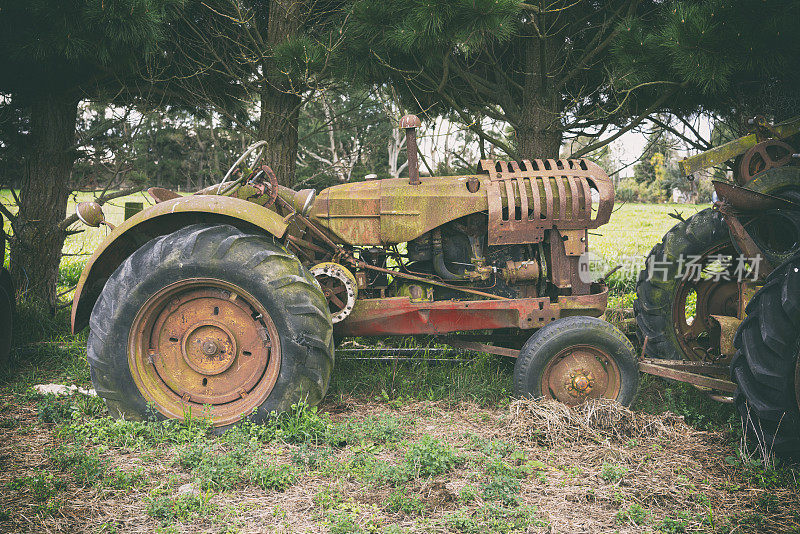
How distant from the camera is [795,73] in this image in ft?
15.2

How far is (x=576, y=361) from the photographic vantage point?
370 cm

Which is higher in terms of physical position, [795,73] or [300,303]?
[795,73]

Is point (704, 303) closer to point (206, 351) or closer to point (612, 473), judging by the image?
point (612, 473)

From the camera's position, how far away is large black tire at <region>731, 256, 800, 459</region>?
9.75 feet

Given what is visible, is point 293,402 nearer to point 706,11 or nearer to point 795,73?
point 706,11

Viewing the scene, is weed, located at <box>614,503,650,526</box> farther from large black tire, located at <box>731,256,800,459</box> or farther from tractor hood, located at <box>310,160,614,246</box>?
tractor hood, located at <box>310,160,614,246</box>

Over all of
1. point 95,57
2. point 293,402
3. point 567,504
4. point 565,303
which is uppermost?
point 95,57

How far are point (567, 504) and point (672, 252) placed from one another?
95.5 inches

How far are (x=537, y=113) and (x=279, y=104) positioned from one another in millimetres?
2622

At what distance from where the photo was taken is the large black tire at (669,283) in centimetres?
430

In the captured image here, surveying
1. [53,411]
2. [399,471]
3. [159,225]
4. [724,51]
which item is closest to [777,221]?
[724,51]

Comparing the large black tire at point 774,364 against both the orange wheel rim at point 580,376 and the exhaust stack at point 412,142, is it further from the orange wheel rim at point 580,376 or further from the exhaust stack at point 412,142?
the exhaust stack at point 412,142

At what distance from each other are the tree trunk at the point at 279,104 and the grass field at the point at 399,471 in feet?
9.70

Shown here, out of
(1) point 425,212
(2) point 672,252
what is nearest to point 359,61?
(1) point 425,212
